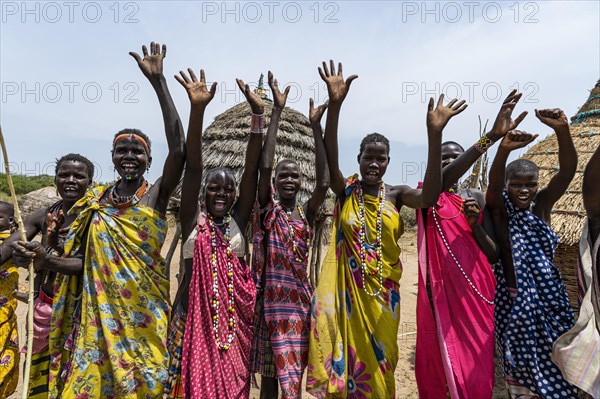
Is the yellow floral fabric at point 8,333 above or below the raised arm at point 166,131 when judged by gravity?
below

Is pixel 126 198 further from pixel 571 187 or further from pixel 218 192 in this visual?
pixel 571 187

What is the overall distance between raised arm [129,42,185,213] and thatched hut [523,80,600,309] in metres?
4.92

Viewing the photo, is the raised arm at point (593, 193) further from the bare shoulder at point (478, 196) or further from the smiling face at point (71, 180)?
the smiling face at point (71, 180)

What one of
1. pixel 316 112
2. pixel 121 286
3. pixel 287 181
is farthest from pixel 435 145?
pixel 121 286

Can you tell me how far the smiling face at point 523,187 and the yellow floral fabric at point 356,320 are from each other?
2.85 feet

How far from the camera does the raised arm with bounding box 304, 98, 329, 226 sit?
3.62 meters

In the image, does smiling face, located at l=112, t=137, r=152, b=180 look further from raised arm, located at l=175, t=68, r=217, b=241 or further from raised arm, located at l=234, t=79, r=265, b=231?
raised arm, located at l=234, t=79, r=265, b=231

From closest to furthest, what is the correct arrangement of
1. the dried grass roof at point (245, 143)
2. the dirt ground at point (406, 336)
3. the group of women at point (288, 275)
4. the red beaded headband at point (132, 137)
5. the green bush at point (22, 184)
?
the group of women at point (288, 275), the red beaded headband at point (132, 137), the dirt ground at point (406, 336), the dried grass roof at point (245, 143), the green bush at point (22, 184)

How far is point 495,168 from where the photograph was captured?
3.39 m

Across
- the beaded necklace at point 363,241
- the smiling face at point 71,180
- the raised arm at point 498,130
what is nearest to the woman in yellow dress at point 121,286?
the smiling face at point 71,180

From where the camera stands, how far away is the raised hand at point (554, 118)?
3.21 meters

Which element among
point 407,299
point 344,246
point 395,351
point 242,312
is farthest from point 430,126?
point 407,299

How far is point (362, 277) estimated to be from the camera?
11.4 feet

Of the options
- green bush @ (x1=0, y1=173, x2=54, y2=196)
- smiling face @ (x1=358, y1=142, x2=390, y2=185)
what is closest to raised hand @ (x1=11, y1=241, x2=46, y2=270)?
smiling face @ (x1=358, y1=142, x2=390, y2=185)
